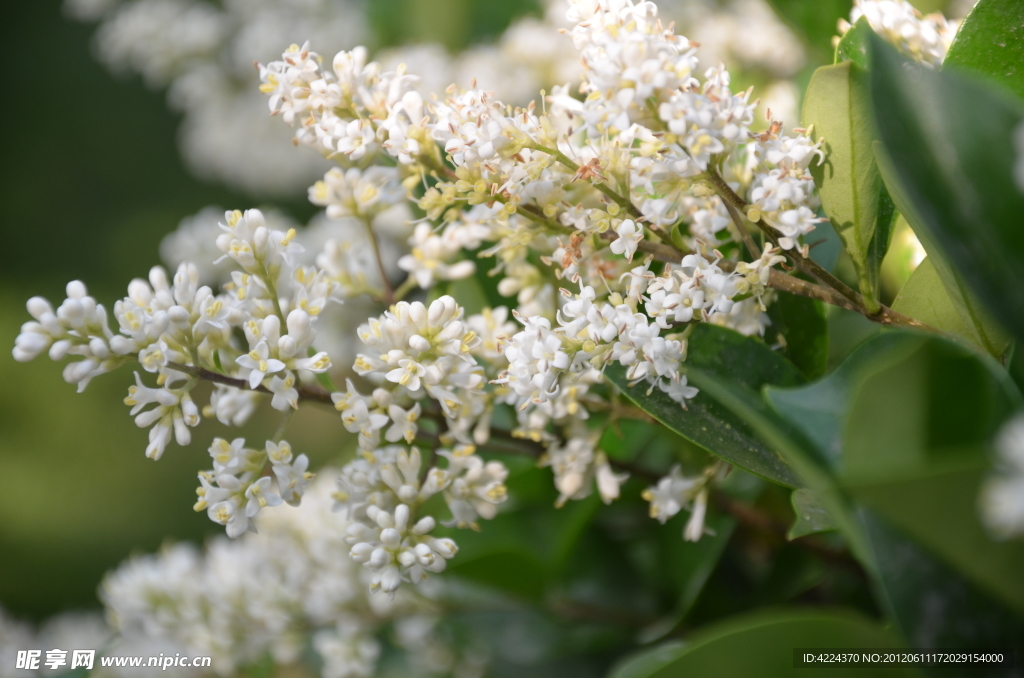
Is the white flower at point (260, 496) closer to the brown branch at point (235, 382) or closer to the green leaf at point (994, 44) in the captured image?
the brown branch at point (235, 382)

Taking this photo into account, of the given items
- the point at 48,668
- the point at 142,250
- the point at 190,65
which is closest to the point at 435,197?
the point at 48,668

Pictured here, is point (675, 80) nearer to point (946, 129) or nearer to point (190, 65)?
point (946, 129)

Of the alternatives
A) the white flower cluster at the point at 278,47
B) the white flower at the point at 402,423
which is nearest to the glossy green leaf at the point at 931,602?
the white flower at the point at 402,423

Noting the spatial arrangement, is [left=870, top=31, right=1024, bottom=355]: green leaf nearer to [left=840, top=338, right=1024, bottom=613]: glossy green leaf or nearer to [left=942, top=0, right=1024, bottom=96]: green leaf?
[left=840, top=338, right=1024, bottom=613]: glossy green leaf

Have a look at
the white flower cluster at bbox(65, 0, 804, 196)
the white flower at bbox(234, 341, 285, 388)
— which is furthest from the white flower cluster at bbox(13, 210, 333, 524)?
the white flower cluster at bbox(65, 0, 804, 196)

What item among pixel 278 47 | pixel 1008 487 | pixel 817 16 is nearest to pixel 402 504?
pixel 1008 487

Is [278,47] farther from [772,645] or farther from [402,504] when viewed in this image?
[772,645]
